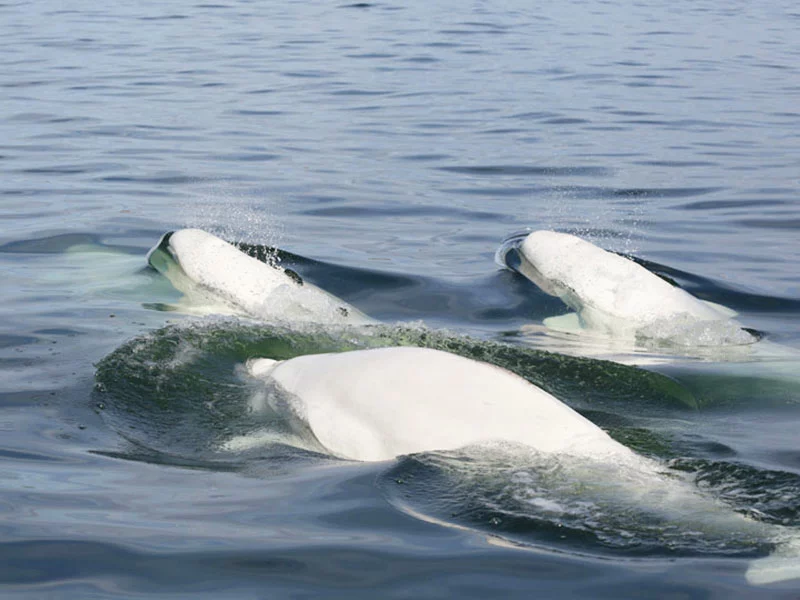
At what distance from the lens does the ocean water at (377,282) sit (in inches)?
185

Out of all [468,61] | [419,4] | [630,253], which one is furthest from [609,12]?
[630,253]

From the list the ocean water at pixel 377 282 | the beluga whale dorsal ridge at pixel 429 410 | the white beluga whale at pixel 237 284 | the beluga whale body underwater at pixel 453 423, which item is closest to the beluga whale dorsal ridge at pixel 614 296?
the ocean water at pixel 377 282

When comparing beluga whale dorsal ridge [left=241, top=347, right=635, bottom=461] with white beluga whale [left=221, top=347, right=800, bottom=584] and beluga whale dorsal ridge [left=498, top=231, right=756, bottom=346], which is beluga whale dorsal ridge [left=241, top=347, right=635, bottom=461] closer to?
white beluga whale [left=221, top=347, right=800, bottom=584]

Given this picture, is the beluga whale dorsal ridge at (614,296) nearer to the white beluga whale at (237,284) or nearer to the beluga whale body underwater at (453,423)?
the white beluga whale at (237,284)

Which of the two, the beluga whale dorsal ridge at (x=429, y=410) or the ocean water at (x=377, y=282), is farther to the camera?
the beluga whale dorsal ridge at (x=429, y=410)

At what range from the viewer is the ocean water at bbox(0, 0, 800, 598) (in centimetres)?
470

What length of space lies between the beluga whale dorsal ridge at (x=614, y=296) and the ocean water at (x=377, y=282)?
0.28 m

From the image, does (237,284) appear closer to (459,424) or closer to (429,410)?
(429,410)

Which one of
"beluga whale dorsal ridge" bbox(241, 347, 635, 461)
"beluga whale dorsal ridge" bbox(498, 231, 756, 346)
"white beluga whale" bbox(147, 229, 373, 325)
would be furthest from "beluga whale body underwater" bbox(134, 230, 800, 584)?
"beluga whale dorsal ridge" bbox(498, 231, 756, 346)

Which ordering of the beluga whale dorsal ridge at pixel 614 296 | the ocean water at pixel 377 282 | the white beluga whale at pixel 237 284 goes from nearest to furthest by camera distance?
the ocean water at pixel 377 282, the beluga whale dorsal ridge at pixel 614 296, the white beluga whale at pixel 237 284

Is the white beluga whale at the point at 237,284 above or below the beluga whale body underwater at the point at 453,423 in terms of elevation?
below

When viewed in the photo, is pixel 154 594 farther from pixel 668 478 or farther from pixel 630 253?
pixel 630 253

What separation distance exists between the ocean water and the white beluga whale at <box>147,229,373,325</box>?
24 centimetres

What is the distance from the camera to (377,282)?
1123 centimetres
